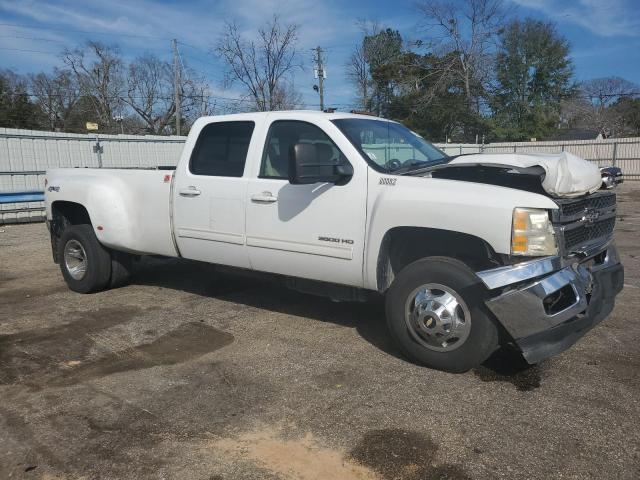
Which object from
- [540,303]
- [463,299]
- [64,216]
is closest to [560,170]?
[540,303]

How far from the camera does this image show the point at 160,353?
4609 mm

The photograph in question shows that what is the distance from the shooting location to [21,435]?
3.27m

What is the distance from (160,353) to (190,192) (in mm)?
1576

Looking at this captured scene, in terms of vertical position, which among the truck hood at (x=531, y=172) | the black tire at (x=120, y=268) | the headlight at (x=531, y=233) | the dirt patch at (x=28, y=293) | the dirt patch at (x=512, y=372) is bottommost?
the dirt patch at (x=28, y=293)

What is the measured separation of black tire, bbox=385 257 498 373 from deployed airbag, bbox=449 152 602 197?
0.82 meters

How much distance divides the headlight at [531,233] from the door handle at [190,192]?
2.95 meters

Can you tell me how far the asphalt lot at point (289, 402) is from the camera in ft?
9.65

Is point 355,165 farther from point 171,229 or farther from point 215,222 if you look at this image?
point 171,229

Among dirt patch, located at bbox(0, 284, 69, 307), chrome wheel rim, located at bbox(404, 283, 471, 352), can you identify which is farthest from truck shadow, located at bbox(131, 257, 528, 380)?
A: dirt patch, located at bbox(0, 284, 69, 307)

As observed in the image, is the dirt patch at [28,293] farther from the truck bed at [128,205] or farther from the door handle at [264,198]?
the door handle at [264,198]

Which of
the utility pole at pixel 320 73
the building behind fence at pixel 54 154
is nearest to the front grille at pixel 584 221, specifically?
the building behind fence at pixel 54 154

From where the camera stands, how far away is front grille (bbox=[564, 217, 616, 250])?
3.90 metres

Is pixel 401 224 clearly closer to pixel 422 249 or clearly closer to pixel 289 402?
pixel 422 249

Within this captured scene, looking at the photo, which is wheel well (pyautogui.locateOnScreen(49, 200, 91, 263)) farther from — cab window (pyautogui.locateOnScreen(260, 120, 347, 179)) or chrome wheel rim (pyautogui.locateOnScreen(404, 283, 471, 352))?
chrome wheel rim (pyautogui.locateOnScreen(404, 283, 471, 352))
